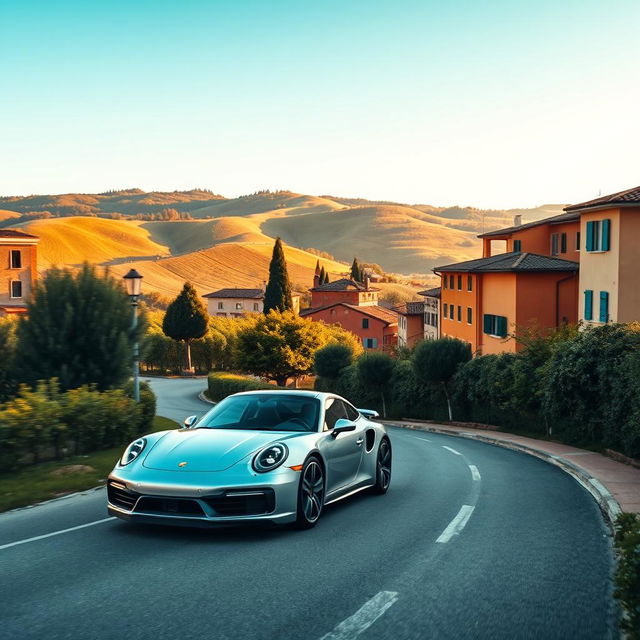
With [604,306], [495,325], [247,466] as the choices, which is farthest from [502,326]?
[247,466]

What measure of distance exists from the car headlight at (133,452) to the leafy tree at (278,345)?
52693 millimetres

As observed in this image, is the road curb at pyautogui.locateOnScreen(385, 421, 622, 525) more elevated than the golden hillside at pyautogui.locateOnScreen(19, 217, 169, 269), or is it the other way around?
the golden hillside at pyautogui.locateOnScreen(19, 217, 169, 269)

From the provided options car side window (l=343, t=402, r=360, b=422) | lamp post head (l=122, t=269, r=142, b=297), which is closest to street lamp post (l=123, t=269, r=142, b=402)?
lamp post head (l=122, t=269, r=142, b=297)

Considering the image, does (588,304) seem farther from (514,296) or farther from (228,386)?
(228,386)

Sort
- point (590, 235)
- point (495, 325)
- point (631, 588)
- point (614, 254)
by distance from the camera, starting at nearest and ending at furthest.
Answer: point (631, 588), point (614, 254), point (590, 235), point (495, 325)

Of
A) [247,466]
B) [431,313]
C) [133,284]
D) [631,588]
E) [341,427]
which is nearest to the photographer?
[631,588]

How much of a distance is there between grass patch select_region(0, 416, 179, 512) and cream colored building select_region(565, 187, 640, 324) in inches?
1174

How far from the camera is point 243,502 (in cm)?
784

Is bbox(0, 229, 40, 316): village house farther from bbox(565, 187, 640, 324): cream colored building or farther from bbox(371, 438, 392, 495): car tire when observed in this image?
bbox(371, 438, 392, 495): car tire

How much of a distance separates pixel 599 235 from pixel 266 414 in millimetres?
34557

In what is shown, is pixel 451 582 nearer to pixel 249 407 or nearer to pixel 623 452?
pixel 249 407

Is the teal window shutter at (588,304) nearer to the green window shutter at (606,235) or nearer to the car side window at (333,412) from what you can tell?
the green window shutter at (606,235)

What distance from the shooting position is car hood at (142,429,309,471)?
808 cm

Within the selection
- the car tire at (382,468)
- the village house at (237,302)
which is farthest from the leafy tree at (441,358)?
the village house at (237,302)
